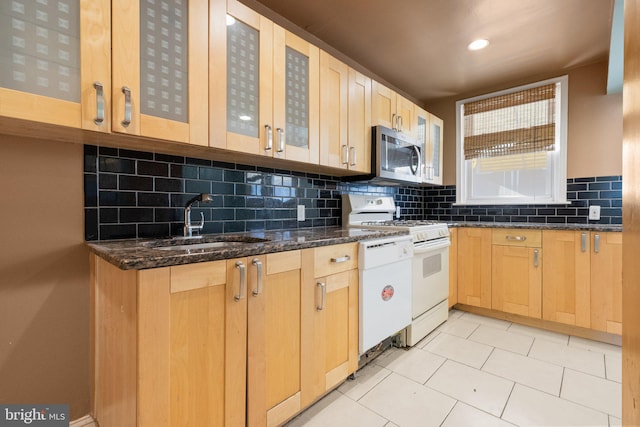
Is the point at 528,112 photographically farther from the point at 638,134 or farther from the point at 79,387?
the point at 79,387

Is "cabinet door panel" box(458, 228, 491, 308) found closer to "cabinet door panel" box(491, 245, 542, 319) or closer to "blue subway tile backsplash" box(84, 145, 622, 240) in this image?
"cabinet door panel" box(491, 245, 542, 319)

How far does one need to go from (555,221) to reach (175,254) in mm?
3400

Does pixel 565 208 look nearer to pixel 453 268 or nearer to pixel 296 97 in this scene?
pixel 453 268

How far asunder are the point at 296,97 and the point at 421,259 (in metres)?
1.52

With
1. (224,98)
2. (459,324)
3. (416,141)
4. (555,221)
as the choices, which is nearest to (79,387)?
(224,98)

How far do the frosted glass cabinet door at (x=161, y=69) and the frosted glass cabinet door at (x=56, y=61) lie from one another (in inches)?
1.8

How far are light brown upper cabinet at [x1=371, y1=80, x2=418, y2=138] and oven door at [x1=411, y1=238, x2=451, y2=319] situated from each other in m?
1.06

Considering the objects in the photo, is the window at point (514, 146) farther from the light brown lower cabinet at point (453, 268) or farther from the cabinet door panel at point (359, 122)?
the cabinet door panel at point (359, 122)

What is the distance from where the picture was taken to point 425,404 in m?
1.57

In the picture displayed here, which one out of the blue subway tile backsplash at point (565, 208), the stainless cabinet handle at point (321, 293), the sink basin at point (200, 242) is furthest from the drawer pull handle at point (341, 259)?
the blue subway tile backsplash at point (565, 208)

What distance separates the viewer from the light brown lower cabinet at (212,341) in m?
0.94

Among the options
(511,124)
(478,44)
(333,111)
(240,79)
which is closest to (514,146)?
(511,124)

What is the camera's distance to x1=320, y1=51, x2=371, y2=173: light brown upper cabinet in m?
1.94

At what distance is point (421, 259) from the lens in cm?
231
